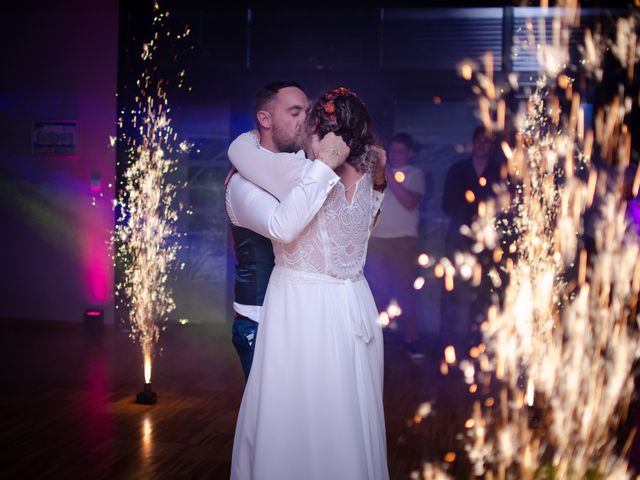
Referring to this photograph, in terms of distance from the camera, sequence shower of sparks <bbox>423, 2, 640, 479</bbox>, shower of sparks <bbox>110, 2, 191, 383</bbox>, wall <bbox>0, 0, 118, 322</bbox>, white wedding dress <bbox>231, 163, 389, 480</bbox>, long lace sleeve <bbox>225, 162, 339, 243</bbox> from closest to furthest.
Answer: long lace sleeve <bbox>225, 162, 339, 243</bbox> → white wedding dress <bbox>231, 163, 389, 480</bbox> → shower of sparks <bbox>423, 2, 640, 479</bbox> → shower of sparks <bbox>110, 2, 191, 383</bbox> → wall <bbox>0, 0, 118, 322</bbox>

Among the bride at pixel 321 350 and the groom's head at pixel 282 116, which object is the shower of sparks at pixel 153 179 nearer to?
the groom's head at pixel 282 116

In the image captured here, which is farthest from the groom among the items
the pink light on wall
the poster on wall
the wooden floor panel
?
the poster on wall

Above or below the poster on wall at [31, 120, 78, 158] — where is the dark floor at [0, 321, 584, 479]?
below

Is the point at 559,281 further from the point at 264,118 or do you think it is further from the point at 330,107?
the point at 330,107

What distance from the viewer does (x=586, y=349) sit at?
16.9 feet

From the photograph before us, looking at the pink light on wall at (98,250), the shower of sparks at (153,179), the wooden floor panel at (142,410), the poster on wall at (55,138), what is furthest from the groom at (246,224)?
the poster on wall at (55,138)

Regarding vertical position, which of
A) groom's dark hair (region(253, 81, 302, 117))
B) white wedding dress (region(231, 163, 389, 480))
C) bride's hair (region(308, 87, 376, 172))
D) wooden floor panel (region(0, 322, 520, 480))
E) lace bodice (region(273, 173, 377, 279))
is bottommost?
→ wooden floor panel (region(0, 322, 520, 480))

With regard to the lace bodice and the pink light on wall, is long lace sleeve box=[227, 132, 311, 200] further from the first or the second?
the pink light on wall

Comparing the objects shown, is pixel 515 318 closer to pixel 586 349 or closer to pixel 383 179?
pixel 586 349

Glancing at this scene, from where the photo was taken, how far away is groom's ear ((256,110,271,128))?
2520mm

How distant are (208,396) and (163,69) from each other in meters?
3.53

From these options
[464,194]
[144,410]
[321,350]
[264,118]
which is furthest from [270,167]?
[464,194]

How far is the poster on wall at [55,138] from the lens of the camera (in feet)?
22.8

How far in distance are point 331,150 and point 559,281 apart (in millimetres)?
4012
